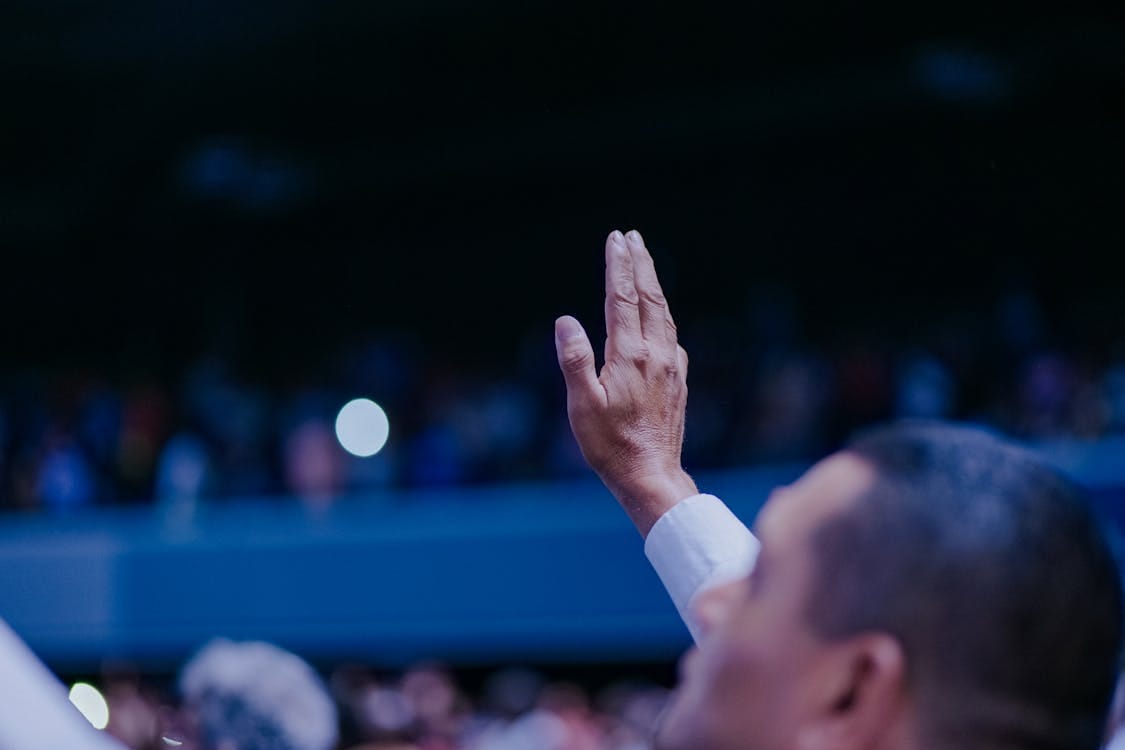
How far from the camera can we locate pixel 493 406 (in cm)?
755

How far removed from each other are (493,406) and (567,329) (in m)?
6.43

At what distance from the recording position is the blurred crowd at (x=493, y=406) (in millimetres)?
6023

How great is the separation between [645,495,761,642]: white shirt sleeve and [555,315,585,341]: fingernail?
0.17m

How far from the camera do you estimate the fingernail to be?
112 centimetres

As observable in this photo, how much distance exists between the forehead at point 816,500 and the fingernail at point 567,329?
40cm

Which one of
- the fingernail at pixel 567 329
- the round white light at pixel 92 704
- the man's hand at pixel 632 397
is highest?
the round white light at pixel 92 704

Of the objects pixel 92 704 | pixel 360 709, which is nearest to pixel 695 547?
pixel 360 709

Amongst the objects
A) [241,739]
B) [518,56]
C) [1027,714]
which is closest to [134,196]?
A: [518,56]

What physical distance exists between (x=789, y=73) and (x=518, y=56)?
1756 mm

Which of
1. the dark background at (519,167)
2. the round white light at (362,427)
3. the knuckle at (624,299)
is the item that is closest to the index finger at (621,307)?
the knuckle at (624,299)

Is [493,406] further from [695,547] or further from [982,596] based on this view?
[982,596]

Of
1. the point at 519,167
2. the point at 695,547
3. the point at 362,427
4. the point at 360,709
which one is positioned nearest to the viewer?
the point at 695,547

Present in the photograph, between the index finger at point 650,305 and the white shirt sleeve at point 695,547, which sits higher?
the index finger at point 650,305

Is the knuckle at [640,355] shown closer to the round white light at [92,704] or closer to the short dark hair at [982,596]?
the short dark hair at [982,596]
